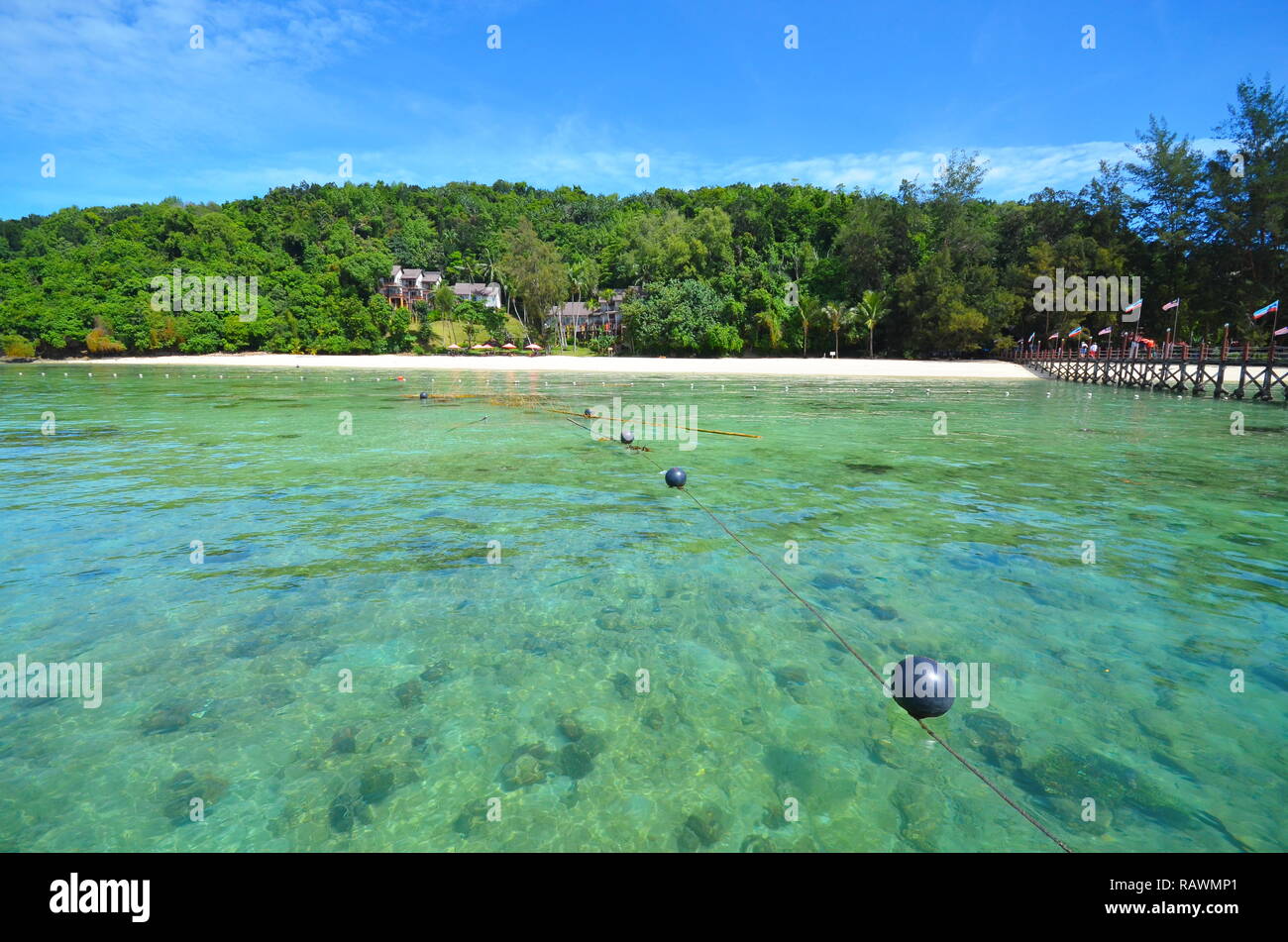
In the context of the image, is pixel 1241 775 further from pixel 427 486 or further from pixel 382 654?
pixel 427 486

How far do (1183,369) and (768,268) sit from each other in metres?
54.6

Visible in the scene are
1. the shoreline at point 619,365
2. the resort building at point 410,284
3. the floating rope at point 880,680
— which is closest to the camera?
the floating rope at point 880,680

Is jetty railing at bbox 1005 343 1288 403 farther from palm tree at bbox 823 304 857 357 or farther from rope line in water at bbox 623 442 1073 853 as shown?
rope line in water at bbox 623 442 1073 853

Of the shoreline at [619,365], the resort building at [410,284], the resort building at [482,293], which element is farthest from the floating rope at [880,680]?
the resort building at [410,284]

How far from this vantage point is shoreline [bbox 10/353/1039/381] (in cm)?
6169

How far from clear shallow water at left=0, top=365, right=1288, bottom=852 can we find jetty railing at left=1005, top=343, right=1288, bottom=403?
32.4 metres

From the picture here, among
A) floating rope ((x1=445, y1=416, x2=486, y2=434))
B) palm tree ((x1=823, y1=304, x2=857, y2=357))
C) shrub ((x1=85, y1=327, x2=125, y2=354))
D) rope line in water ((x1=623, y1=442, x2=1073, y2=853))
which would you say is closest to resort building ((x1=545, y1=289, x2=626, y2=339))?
palm tree ((x1=823, y1=304, x2=857, y2=357))

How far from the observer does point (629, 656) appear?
21.3ft

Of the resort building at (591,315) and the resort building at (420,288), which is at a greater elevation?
the resort building at (420,288)

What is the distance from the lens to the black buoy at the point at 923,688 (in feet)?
16.8

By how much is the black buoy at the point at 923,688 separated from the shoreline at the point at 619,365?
5634cm

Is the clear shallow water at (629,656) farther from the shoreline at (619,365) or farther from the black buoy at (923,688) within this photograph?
the shoreline at (619,365)

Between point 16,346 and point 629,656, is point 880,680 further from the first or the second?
point 16,346
